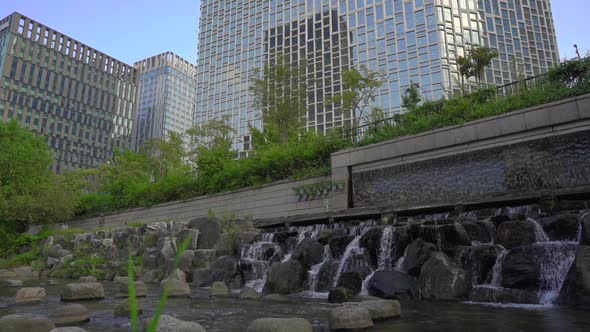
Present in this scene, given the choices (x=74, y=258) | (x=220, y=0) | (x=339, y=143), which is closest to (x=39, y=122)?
(x=220, y=0)

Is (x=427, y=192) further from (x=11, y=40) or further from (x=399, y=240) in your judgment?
(x=11, y=40)

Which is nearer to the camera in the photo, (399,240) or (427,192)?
(399,240)

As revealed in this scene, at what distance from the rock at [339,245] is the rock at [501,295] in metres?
3.62

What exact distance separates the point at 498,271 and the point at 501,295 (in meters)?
0.67

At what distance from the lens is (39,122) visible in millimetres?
92500

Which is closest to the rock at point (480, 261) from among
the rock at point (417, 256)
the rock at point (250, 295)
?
the rock at point (417, 256)

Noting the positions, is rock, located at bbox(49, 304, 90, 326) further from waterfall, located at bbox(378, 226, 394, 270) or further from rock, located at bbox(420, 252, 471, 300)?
waterfall, located at bbox(378, 226, 394, 270)

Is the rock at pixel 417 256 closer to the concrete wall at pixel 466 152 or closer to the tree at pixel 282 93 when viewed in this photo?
the concrete wall at pixel 466 152

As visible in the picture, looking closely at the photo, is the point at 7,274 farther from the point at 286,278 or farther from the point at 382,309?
the point at 382,309

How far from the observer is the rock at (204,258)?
544 inches

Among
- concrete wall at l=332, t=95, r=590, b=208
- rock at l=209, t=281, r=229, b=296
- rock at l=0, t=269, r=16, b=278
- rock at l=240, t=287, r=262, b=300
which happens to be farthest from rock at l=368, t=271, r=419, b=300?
rock at l=0, t=269, r=16, b=278

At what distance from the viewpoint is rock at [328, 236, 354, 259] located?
1044cm

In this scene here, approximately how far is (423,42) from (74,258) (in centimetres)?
5320

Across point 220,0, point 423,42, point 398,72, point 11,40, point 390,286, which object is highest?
point 220,0
